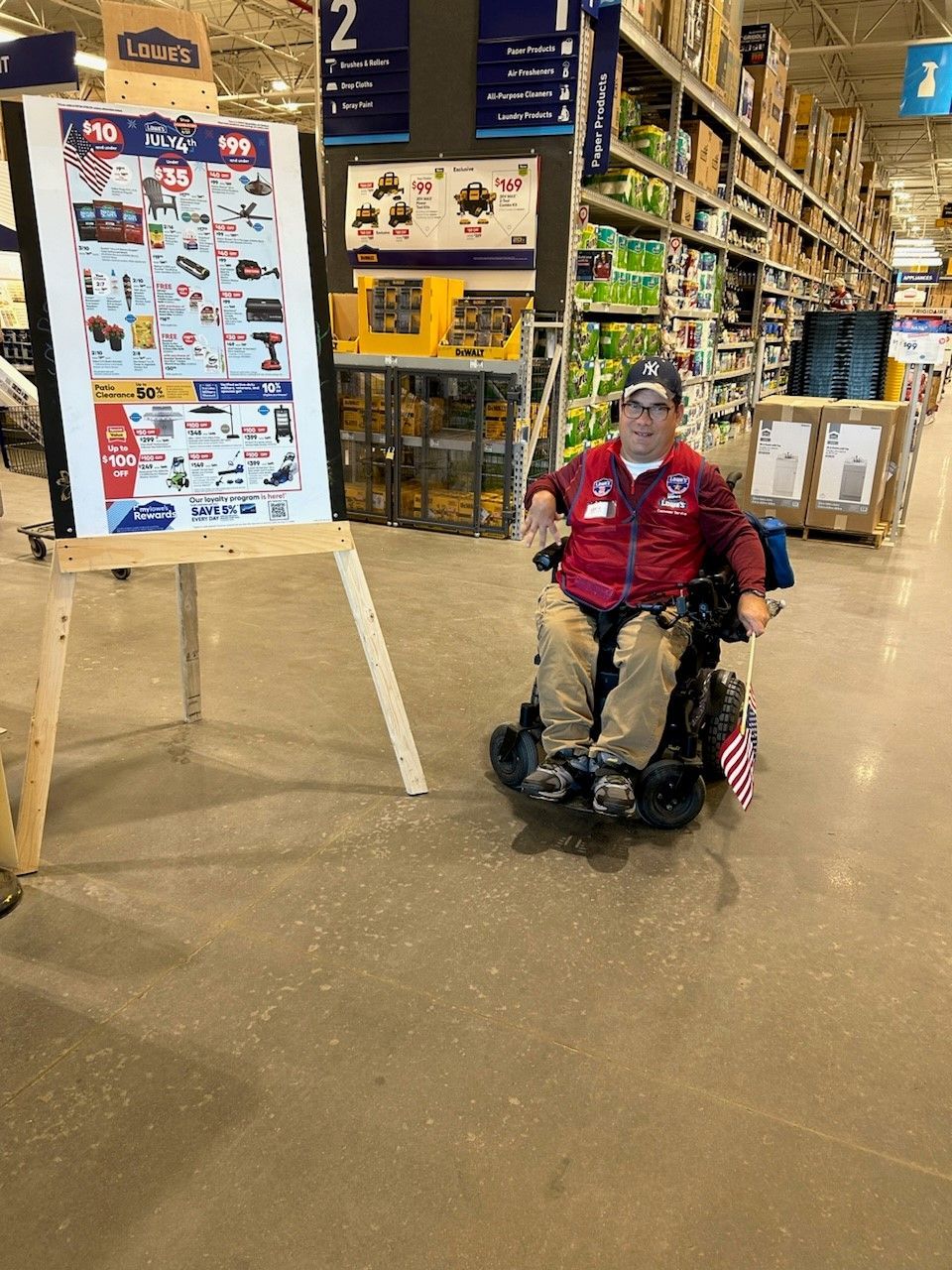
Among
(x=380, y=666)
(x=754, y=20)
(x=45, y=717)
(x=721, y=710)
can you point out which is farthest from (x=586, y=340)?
(x=754, y=20)

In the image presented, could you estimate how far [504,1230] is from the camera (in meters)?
1.47

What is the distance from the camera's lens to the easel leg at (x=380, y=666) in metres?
2.68

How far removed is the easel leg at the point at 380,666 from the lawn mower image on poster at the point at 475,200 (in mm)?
4559

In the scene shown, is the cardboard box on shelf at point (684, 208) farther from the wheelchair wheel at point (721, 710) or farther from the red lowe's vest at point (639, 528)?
the wheelchair wheel at point (721, 710)

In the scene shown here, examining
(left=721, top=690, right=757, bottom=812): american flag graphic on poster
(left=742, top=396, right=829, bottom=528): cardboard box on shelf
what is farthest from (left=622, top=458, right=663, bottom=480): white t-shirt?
(left=742, top=396, right=829, bottom=528): cardboard box on shelf

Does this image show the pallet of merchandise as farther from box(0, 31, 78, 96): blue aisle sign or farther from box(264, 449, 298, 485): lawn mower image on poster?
box(0, 31, 78, 96): blue aisle sign

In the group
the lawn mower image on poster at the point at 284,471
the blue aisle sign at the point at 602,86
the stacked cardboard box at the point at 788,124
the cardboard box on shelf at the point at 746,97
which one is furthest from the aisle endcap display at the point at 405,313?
the stacked cardboard box at the point at 788,124

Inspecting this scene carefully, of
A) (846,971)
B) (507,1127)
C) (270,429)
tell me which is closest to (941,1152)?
(846,971)

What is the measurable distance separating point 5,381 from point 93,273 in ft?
9.93

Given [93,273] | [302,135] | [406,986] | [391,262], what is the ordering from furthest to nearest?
[391,262] → [302,135] → [93,273] → [406,986]

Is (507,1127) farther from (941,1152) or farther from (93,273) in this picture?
(93,273)

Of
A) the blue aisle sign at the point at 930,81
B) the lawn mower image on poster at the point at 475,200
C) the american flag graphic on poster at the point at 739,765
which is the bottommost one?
the american flag graphic on poster at the point at 739,765

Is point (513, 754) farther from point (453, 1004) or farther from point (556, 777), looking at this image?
point (453, 1004)

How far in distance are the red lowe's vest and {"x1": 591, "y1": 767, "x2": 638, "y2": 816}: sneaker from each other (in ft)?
1.77
